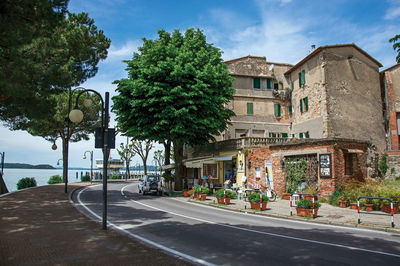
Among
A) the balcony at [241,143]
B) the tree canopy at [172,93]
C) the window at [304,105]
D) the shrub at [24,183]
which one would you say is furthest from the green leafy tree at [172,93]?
the shrub at [24,183]

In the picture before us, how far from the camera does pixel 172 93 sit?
22.5 metres

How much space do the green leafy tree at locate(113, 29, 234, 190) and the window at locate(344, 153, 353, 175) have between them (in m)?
9.73

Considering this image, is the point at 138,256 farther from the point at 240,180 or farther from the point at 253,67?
the point at 253,67

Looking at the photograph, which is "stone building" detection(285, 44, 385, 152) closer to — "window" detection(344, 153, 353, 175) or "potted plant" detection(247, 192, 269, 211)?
"window" detection(344, 153, 353, 175)

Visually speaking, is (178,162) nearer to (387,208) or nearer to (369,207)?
(369,207)

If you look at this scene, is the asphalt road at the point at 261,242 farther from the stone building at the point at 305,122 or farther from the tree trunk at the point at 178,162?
the tree trunk at the point at 178,162

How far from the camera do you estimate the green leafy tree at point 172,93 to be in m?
22.2

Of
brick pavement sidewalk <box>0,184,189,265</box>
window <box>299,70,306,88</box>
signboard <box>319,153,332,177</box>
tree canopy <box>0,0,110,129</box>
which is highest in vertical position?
window <box>299,70,306,88</box>

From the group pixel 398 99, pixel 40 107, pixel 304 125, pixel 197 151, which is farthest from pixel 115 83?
pixel 398 99

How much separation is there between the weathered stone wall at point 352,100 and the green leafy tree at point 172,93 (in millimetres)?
10916

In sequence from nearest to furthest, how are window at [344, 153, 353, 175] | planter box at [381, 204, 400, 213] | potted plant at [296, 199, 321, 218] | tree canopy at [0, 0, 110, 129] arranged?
tree canopy at [0, 0, 110, 129]
potted plant at [296, 199, 321, 218]
planter box at [381, 204, 400, 213]
window at [344, 153, 353, 175]

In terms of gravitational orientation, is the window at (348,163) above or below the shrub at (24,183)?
above

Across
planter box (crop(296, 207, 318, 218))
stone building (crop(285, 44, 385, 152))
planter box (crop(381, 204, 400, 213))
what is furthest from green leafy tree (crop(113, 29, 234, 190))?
planter box (crop(381, 204, 400, 213))

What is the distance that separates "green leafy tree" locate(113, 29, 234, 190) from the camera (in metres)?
22.2
